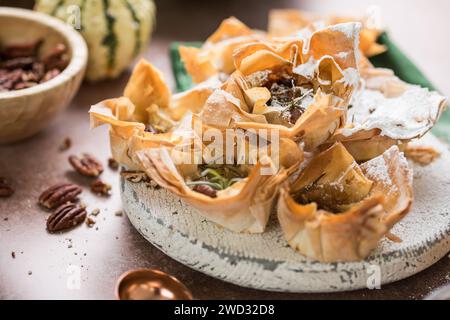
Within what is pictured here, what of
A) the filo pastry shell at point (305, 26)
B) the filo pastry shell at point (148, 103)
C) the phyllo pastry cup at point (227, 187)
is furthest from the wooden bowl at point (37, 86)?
the filo pastry shell at point (305, 26)

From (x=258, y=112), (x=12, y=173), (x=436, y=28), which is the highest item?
(x=258, y=112)

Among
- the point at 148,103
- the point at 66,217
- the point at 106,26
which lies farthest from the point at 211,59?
the point at 66,217

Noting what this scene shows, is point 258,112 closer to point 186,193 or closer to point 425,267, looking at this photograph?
point 186,193

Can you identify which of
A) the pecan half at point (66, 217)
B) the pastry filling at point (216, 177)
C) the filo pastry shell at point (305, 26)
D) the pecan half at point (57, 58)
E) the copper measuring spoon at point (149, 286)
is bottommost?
the pecan half at point (66, 217)

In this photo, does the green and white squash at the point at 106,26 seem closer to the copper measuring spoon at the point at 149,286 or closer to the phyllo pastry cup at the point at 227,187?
the phyllo pastry cup at the point at 227,187

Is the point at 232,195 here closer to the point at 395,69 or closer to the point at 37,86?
the point at 37,86

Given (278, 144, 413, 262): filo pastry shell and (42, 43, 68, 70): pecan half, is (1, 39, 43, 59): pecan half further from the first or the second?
(278, 144, 413, 262): filo pastry shell
